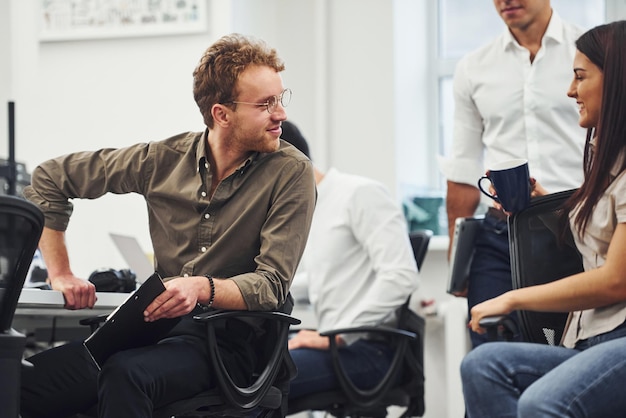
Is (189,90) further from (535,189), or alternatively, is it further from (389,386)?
(535,189)

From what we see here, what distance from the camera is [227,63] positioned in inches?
93.0

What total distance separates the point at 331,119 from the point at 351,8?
0.54m

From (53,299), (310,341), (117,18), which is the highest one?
(117,18)

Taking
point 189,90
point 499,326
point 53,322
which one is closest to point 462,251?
point 499,326

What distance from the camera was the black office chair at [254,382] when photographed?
2158 millimetres

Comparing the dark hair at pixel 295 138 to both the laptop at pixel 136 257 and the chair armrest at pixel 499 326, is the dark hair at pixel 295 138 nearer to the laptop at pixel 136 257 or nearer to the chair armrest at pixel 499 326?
the laptop at pixel 136 257

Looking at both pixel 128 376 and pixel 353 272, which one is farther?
pixel 353 272

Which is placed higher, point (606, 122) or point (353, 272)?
point (606, 122)

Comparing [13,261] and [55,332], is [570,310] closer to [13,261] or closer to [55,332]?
[13,261]

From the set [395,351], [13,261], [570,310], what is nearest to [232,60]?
[13,261]

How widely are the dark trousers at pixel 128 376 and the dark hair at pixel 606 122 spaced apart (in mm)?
840

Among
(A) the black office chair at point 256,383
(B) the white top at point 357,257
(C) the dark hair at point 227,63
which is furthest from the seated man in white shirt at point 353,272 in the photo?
(C) the dark hair at point 227,63

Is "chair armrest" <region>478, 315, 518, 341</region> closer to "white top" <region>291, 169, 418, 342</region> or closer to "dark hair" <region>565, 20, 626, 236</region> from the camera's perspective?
"dark hair" <region>565, 20, 626, 236</region>

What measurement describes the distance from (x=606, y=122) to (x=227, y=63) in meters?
0.89
